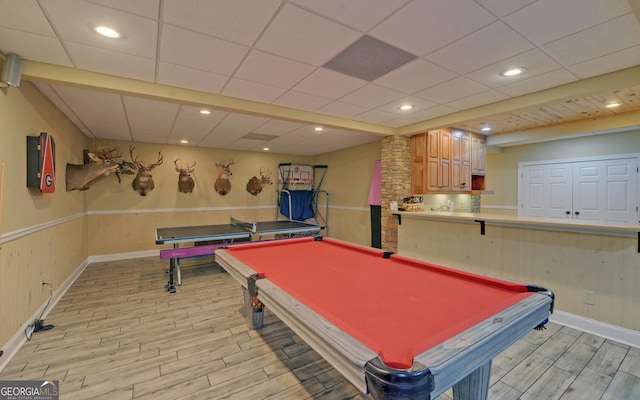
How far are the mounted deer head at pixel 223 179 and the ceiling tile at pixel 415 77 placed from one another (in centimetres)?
460

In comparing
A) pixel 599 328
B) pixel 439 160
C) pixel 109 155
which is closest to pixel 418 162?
pixel 439 160

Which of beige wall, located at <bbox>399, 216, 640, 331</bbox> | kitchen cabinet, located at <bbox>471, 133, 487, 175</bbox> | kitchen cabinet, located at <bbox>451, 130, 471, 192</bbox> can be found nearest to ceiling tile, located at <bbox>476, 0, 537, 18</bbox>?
beige wall, located at <bbox>399, 216, 640, 331</bbox>

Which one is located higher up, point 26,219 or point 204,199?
point 204,199

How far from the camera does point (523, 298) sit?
1534 millimetres

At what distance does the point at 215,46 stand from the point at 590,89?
356 centimetres

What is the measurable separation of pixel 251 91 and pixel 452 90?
226 cm

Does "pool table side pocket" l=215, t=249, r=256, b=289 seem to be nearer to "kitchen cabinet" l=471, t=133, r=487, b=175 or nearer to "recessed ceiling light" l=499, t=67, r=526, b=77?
"recessed ceiling light" l=499, t=67, r=526, b=77

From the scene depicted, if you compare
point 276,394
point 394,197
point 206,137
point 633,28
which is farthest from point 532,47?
point 206,137

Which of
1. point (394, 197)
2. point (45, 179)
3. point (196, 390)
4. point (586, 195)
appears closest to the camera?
point (196, 390)

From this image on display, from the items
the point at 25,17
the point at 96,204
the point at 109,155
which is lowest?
the point at 96,204

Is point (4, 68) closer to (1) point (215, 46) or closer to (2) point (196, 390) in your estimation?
(1) point (215, 46)

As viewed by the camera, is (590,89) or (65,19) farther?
(590,89)

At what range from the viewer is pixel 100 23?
1845 mm

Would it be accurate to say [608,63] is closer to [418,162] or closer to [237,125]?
[418,162]
